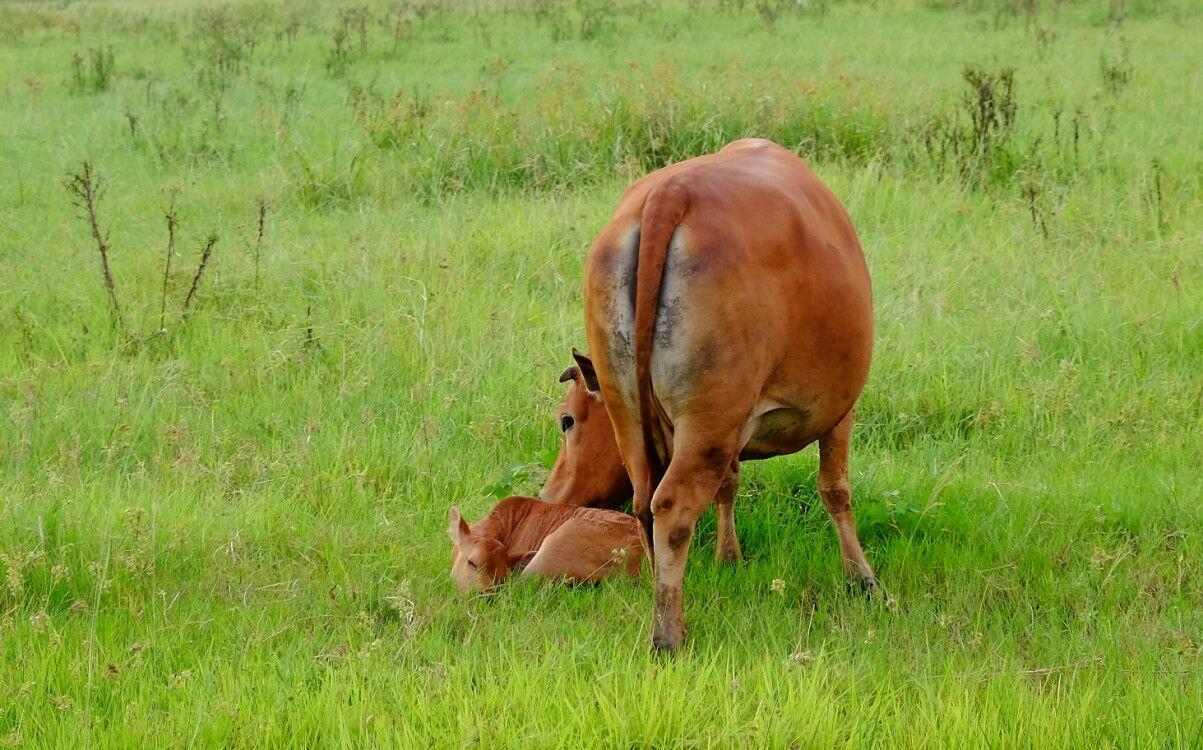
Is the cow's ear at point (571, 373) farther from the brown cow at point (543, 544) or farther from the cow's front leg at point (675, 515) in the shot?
the cow's front leg at point (675, 515)

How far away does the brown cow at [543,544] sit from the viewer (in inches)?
149

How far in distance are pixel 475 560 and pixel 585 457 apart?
1.96 ft

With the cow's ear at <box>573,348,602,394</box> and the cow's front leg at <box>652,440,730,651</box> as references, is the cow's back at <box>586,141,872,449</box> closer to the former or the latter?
the cow's front leg at <box>652,440,730,651</box>

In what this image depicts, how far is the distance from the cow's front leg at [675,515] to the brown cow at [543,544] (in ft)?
1.70

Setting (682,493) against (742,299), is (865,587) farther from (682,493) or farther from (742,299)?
(742,299)

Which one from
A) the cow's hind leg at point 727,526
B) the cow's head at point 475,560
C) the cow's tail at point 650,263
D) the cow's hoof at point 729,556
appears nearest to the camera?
the cow's tail at point 650,263

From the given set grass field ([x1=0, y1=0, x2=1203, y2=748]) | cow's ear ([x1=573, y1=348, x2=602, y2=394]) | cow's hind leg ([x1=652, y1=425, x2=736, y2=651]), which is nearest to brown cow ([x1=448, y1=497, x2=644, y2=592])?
grass field ([x1=0, y1=0, x2=1203, y2=748])

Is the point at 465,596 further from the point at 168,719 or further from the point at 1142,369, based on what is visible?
the point at 1142,369

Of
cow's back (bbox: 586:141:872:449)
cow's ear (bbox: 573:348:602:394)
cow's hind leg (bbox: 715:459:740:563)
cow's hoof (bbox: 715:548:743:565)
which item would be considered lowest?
cow's hoof (bbox: 715:548:743:565)

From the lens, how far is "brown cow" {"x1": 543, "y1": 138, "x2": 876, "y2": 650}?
3041 mm

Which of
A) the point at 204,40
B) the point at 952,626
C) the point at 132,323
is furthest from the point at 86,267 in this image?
the point at 204,40

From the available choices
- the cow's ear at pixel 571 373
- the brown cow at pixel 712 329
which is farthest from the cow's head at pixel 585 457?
the brown cow at pixel 712 329

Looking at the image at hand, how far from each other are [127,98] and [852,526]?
10399mm

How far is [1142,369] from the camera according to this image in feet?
17.9
